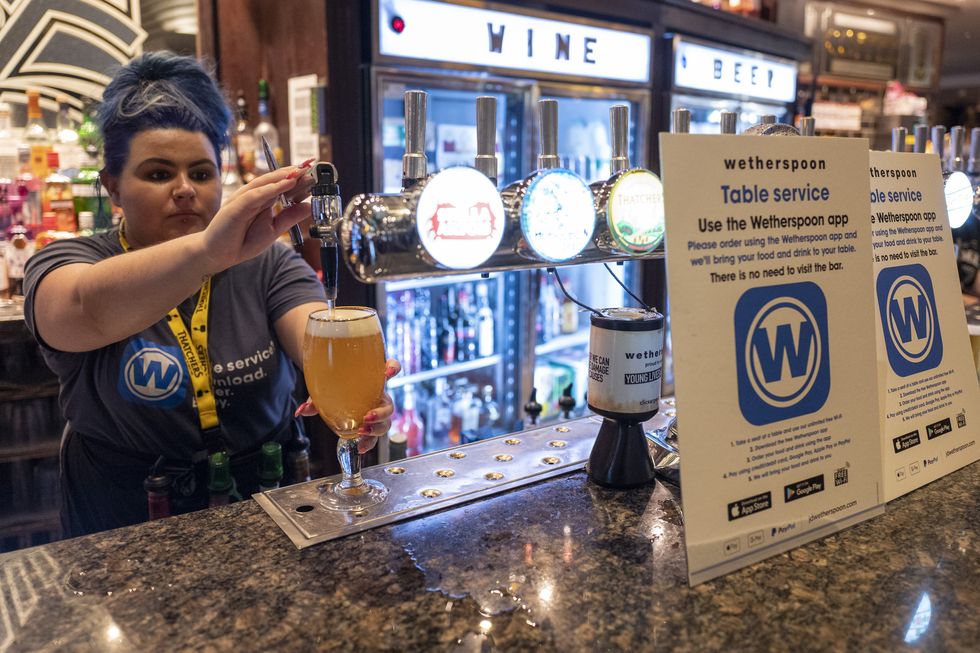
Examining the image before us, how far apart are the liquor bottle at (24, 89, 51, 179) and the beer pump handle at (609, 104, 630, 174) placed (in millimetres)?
2464

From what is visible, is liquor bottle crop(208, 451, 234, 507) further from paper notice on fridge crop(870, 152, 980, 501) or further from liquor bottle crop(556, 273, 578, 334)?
liquor bottle crop(556, 273, 578, 334)

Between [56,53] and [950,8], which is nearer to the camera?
[56,53]

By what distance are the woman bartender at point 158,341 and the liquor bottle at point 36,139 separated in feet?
4.76

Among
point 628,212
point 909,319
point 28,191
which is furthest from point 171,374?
point 28,191

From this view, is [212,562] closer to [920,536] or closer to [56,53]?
[920,536]

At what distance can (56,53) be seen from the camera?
112 inches

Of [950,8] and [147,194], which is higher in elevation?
[950,8]

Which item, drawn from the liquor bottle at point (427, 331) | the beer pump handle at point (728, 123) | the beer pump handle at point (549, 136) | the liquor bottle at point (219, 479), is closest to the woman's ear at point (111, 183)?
the liquor bottle at point (219, 479)

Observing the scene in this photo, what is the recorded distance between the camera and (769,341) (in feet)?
2.90

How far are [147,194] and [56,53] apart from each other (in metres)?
1.84

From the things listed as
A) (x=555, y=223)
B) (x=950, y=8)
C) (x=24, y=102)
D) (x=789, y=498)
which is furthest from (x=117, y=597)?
(x=950, y=8)

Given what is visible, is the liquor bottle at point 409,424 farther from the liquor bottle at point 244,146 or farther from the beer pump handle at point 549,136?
the beer pump handle at point 549,136

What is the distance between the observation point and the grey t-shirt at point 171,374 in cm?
148

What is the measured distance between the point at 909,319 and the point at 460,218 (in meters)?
0.72
